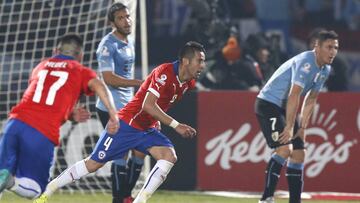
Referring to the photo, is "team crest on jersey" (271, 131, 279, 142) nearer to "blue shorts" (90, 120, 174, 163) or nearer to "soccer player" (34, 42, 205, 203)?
"soccer player" (34, 42, 205, 203)

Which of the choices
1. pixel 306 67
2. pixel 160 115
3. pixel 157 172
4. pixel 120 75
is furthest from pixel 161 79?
pixel 306 67

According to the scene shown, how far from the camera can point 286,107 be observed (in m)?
11.4

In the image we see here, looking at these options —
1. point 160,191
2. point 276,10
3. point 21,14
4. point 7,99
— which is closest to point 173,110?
point 160,191

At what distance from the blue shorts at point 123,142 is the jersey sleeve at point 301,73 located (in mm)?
1386

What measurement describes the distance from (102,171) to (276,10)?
7.15 m

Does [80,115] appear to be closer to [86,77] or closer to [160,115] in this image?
[86,77]

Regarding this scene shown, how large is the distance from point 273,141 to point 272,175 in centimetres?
35

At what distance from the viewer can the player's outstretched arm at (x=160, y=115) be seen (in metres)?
10.2

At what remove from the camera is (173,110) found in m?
13.8

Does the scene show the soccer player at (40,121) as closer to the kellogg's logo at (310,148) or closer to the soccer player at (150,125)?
the soccer player at (150,125)

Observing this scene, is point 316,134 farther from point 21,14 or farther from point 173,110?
point 21,14

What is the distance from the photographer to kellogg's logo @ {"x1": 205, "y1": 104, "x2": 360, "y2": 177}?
45.8 feet

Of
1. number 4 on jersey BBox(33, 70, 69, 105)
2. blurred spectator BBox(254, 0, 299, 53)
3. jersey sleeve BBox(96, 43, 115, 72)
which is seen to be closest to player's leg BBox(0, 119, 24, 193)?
number 4 on jersey BBox(33, 70, 69, 105)

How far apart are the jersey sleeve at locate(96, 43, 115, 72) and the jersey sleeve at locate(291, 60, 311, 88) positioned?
1.79 m
